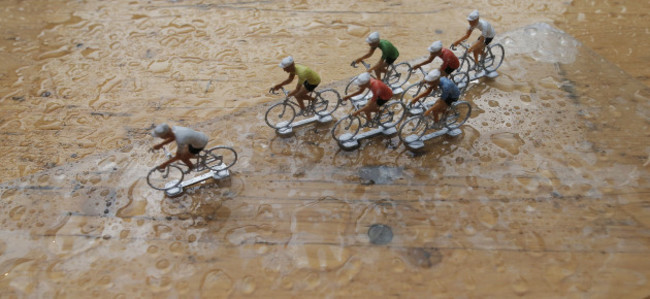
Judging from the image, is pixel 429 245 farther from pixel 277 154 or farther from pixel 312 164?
pixel 277 154

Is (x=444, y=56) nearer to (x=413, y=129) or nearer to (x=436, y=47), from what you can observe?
(x=436, y=47)

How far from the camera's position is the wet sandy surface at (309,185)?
2.15m

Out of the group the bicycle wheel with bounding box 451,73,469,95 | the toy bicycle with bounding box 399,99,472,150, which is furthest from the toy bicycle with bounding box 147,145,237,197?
the bicycle wheel with bounding box 451,73,469,95

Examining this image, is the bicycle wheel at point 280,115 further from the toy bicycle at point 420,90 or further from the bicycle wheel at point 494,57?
the bicycle wheel at point 494,57

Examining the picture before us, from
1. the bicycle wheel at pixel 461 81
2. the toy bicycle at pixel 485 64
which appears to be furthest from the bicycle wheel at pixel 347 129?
the toy bicycle at pixel 485 64

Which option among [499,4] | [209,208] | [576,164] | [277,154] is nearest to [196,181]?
[209,208]

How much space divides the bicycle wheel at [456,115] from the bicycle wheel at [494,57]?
0.50m

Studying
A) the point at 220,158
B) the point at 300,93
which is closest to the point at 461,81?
the point at 300,93

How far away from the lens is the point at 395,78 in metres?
3.16

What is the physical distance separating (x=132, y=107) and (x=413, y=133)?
1983 mm

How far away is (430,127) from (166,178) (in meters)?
1.66

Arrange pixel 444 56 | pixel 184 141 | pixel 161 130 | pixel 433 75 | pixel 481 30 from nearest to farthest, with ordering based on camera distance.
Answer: pixel 161 130, pixel 184 141, pixel 433 75, pixel 444 56, pixel 481 30

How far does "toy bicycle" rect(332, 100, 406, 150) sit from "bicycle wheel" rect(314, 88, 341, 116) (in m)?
0.14

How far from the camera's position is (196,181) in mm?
2525
